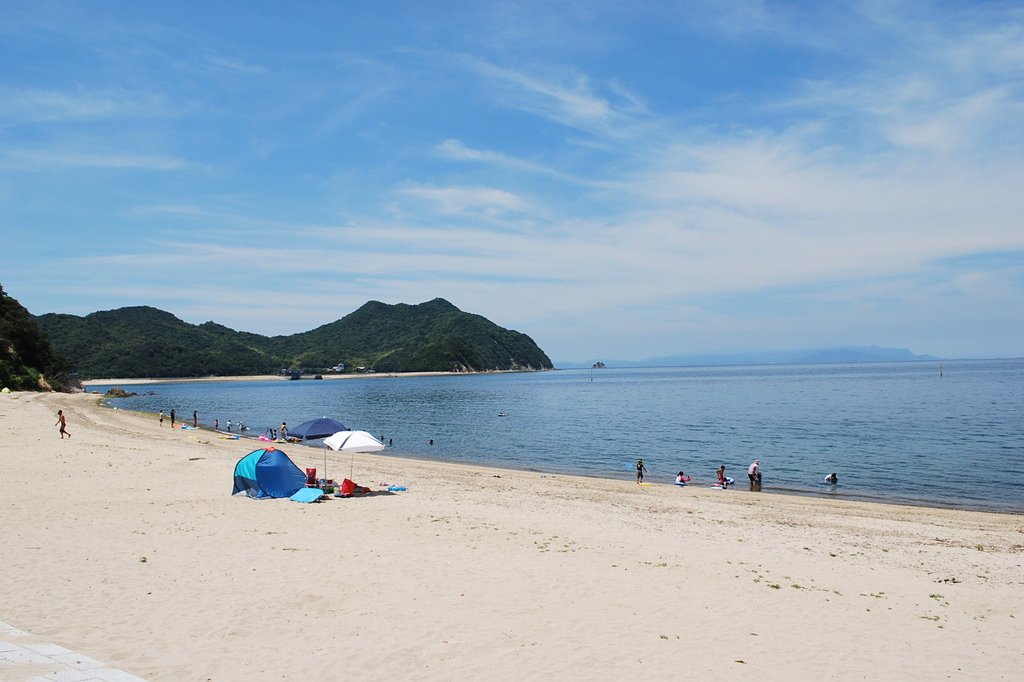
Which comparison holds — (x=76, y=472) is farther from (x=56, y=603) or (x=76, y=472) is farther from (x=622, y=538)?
(x=622, y=538)

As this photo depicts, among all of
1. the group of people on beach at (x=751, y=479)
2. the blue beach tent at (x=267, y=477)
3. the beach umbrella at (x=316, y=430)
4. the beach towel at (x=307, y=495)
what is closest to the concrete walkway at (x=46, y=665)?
the beach towel at (x=307, y=495)

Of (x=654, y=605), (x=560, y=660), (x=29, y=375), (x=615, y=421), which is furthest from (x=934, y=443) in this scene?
(x=29, y=375)

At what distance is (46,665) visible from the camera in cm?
671

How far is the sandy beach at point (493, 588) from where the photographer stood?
8242mm

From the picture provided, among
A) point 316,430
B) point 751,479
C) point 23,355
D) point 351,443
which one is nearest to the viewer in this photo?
point 351,443

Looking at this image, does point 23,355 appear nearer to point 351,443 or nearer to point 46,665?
point 351,443

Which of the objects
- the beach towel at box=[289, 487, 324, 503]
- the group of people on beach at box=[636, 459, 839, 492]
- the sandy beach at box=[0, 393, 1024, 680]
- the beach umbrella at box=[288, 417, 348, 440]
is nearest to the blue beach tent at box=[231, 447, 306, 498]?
the beach towel at box=[289, 487, 324, 503]

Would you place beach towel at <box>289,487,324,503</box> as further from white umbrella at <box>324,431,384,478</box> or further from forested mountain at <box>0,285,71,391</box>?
forested mountain at <box>0,285,71,391</box>

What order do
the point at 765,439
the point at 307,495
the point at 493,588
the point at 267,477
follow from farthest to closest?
the point at 765,439, the point at 267,477, the point at 307,495, the point at 493,588

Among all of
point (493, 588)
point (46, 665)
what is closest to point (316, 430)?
point (493, 588)

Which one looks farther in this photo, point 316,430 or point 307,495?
point 316,430

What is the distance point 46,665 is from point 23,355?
9882cm

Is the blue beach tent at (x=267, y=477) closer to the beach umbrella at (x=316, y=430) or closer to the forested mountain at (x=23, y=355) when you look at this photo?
the beach umbrella at (x=316, y=430)

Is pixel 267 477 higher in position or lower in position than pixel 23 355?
lower
